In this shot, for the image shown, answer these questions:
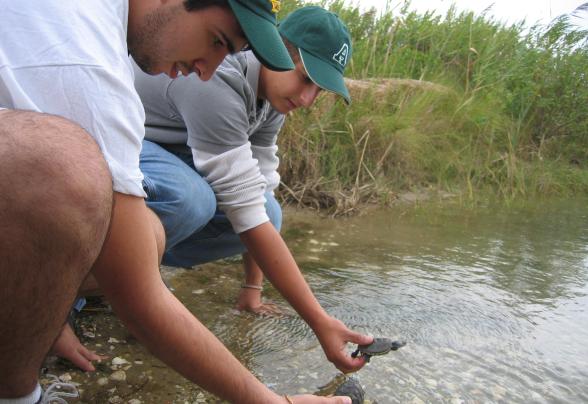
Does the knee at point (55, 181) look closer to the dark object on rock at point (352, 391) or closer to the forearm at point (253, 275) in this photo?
the dark object on rock at point (352, 391)

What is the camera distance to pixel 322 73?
6.21 feet

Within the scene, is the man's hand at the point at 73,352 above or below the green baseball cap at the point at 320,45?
below

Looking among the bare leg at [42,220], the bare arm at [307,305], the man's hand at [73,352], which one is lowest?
the man's hand at [73,352]

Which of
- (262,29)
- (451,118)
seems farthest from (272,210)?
(451,118)

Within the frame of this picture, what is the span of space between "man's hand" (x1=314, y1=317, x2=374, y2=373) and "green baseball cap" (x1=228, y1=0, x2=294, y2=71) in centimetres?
74

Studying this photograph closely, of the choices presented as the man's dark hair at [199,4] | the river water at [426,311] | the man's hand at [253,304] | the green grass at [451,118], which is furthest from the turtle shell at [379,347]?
the green grass at [451,118]

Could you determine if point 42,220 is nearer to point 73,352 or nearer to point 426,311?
point 73,352

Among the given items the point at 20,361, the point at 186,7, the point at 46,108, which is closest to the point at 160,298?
the point at 20,361

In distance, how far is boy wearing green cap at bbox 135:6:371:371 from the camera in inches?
67.7

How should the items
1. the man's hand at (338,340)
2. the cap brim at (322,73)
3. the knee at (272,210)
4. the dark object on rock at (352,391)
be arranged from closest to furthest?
the dark object on rock at (352,391) → the man's hand at (338,340) → the cap brim at (322,73) → the knee at (272,210)

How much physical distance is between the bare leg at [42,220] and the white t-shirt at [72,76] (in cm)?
4

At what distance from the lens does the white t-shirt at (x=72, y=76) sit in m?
0.98

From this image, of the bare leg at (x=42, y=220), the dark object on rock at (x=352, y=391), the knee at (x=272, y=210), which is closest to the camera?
the bare leg at (x=42, y=220)

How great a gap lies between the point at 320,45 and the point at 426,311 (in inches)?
41.9
